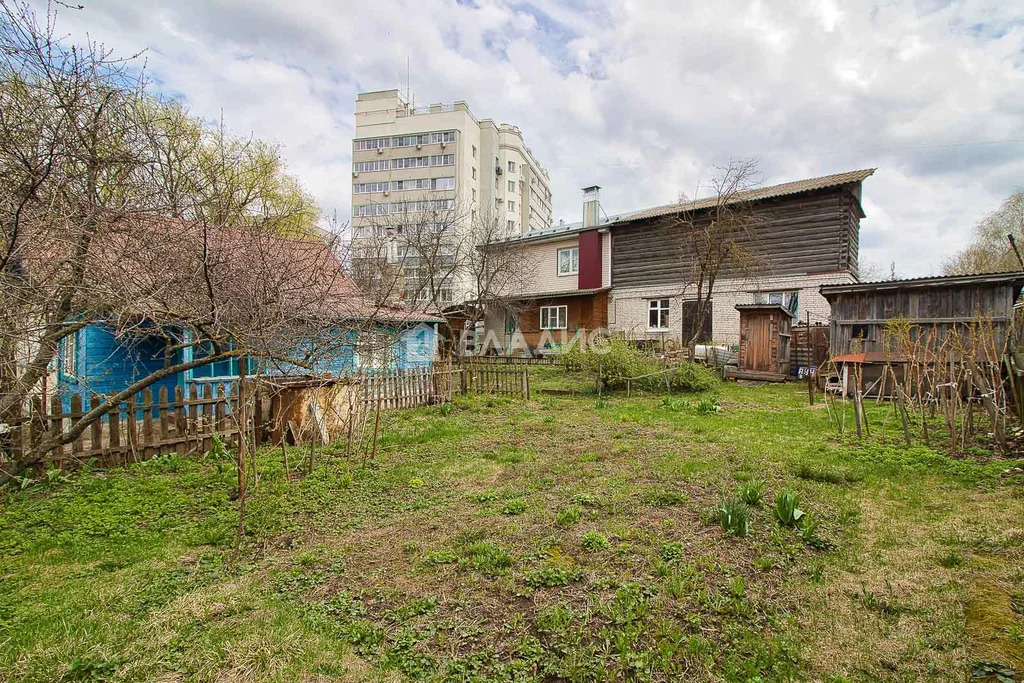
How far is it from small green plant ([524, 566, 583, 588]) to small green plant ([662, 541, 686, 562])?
0.66 meters

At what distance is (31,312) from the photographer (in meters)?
4.14

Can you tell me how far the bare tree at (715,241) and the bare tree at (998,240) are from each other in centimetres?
1641

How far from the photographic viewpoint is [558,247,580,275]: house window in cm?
2536

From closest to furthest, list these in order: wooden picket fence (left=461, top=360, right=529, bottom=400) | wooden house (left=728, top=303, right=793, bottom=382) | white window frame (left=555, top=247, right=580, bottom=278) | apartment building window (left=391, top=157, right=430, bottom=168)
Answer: wooden picket fence (left=461, top=360, right=529, bottom=400) → wooden house (left=728, top=303, right=793, bottom=382) → white window frame (left=555, top=247, right=580, bottom=278) → apartment building window (left=391, top=157, right=430, bottom=168)

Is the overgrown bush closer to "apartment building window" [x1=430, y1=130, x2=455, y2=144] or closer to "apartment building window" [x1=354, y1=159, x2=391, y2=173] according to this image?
"apartment building window" [x1=430, y1=130, x2=455, y2=144]

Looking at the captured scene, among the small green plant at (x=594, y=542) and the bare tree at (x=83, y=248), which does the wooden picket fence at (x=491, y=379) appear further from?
the small green plant at (x=594, y=542)

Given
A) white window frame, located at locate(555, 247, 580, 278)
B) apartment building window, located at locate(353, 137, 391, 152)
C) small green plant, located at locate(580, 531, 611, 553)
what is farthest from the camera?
apartment building window, located at locate(353, 137, 391, 152)

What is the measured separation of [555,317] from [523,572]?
2221cm

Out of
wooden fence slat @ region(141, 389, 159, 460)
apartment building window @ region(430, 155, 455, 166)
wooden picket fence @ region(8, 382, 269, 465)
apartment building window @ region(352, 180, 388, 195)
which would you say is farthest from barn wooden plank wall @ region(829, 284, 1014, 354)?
apartment building window @ region(352, 180, 388, 195)

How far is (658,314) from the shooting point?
22281 mm

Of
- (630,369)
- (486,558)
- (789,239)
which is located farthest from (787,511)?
(789,239)

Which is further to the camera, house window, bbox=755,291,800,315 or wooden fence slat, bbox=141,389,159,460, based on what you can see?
house window, bbox=755,291,800,315

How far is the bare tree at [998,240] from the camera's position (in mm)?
25875

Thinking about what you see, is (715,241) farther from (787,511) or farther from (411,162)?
(411,162)
